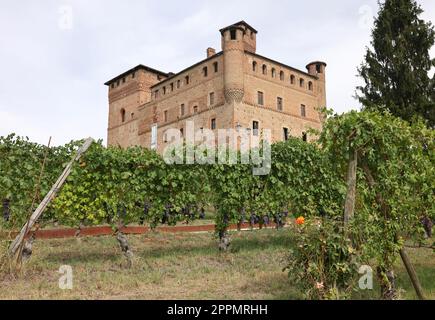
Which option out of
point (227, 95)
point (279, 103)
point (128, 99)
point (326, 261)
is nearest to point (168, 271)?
point (326, 261)

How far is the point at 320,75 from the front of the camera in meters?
48.1

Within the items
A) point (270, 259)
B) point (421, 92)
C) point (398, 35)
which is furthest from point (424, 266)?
point (398, 35)

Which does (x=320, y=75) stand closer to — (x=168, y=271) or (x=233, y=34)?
(x=233, y=34)

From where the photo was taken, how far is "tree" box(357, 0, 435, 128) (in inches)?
856

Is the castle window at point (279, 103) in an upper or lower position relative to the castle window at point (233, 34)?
lower

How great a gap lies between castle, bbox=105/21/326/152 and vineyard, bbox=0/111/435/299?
2533 centimetres

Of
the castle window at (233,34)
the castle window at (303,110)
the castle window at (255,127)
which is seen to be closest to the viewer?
the castle window at (233,34)

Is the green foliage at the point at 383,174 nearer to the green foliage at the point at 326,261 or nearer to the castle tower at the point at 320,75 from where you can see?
the green foliage at the point at 326,261

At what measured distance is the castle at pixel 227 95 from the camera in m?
39.4

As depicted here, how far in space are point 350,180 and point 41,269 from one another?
6.92 m

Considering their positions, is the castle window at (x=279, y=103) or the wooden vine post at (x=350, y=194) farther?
the castle window at (x=279, y=103)

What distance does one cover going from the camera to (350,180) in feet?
20.0

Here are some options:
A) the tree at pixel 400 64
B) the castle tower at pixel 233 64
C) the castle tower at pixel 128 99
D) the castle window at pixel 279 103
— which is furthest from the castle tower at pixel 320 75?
the tree at pixel 400 64
